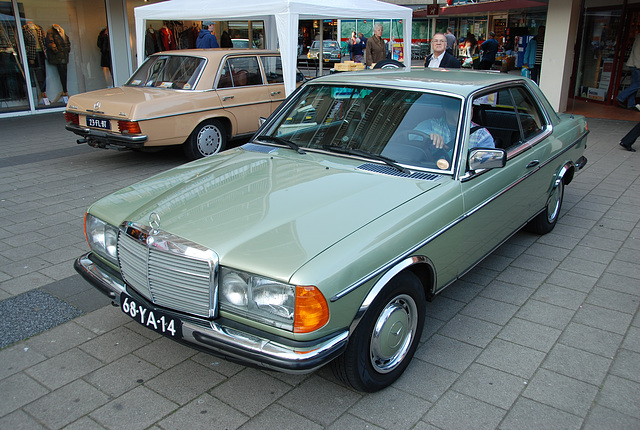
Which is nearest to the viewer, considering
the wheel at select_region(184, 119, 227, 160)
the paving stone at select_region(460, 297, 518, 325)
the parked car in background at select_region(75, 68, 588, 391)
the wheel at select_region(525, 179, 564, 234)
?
the parked car in background at select_region(75, 68, 588, 391)

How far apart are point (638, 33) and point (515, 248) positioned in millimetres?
10207

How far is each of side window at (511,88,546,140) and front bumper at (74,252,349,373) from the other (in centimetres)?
298

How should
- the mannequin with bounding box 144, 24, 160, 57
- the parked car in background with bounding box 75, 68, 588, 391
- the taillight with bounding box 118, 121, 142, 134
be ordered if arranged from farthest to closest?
the mannequin with bounding box 144, 24, 160, 57 → the taillight with bounding box 118, 121, 142, 134 → the parked car in background with bounding box 75, 68, 588, 391

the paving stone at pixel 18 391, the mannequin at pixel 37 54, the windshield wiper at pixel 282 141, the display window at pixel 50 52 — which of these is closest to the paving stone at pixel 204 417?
the paving stone at pixel 18 391

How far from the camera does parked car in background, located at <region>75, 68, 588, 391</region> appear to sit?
2590 mm

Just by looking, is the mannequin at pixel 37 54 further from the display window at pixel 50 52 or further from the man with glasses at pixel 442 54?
the man with glasses at pixel 442 54

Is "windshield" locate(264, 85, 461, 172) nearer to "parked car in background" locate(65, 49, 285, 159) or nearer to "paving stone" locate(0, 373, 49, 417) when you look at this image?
"paving stone" locate(0, 373, 49, 417)

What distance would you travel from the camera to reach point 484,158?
11.6ft

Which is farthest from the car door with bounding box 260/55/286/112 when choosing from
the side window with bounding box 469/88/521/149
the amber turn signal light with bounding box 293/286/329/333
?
the amber turn signal light with bounding box 293/286/329/333

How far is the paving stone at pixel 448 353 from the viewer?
3.35 m

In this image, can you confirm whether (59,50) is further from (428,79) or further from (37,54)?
(428,79)

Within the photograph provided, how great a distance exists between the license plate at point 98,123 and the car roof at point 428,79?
446cm

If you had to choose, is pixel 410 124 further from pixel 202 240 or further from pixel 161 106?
pixel 161 106

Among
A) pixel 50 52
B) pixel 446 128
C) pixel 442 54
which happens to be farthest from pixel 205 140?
pixel 50 52
